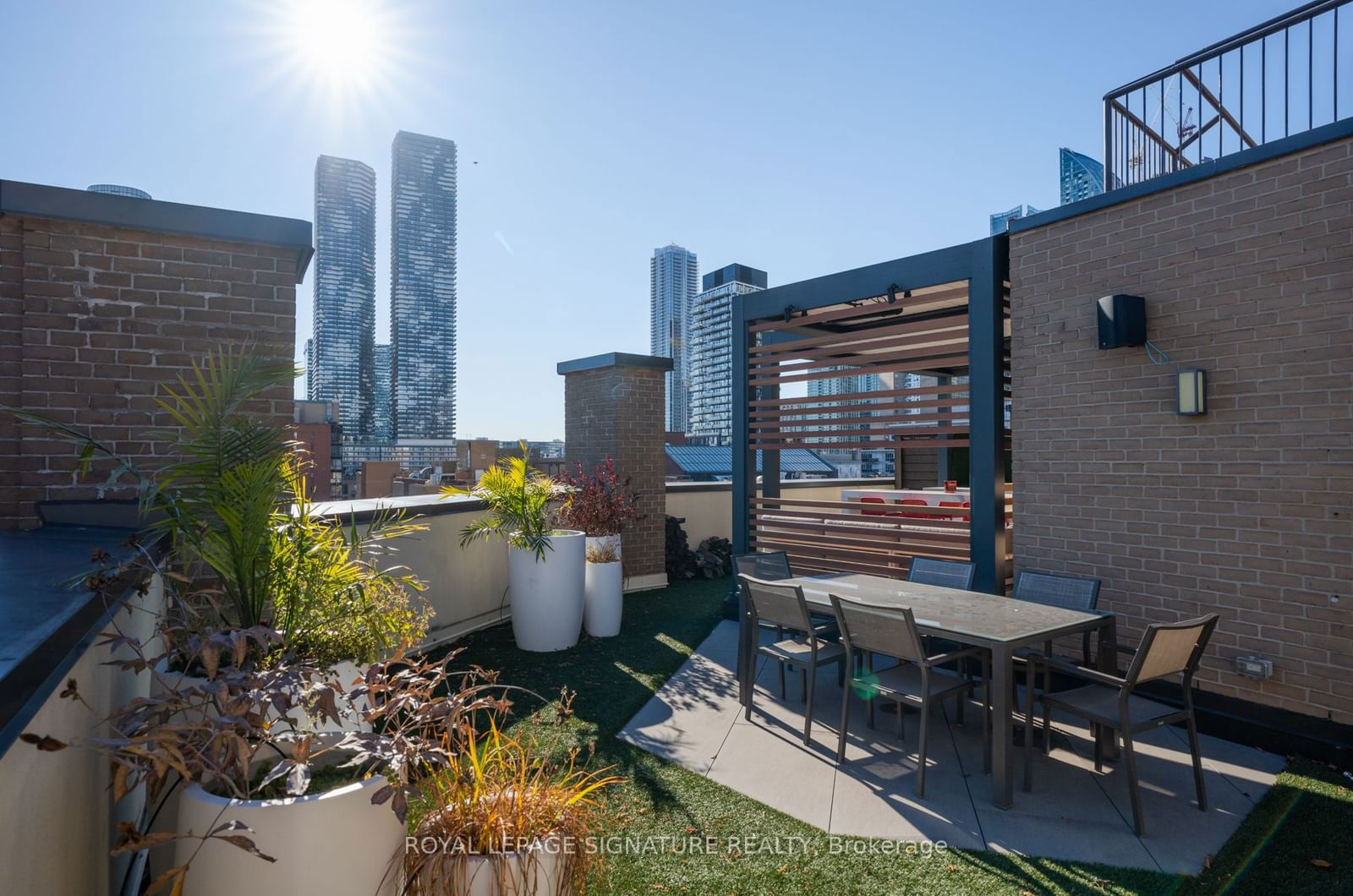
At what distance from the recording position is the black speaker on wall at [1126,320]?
4.29 meters

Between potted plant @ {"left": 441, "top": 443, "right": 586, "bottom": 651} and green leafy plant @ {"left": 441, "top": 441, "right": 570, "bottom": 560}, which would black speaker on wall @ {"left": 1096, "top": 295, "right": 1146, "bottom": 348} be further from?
green leafy plant @ {"left": 441, "top": 441, "right": 570, "bottom": 560}

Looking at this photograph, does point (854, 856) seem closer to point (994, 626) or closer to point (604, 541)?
point (994, 626)

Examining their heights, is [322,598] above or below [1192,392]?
below

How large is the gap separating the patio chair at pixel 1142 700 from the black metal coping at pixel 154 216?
431cm

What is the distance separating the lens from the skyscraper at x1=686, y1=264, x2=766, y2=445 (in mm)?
25250

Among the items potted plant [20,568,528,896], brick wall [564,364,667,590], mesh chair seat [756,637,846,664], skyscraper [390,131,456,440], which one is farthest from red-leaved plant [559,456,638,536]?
skyscraper [390,131,456,440]

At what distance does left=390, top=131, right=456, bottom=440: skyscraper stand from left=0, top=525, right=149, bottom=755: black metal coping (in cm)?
5868

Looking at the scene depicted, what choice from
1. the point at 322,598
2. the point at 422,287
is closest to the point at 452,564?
the point at 322,598

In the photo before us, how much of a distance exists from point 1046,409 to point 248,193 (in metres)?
9.01

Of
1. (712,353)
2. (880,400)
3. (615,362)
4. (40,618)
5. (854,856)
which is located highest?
(712,353)

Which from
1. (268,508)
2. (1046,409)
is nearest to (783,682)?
(1046,409)

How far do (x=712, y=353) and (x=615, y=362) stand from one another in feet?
97.9

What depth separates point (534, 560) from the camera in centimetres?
580

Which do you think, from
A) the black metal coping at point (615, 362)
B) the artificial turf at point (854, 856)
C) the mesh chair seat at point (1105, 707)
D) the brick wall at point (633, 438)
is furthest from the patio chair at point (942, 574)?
the black metal coping at point (615, 362)
